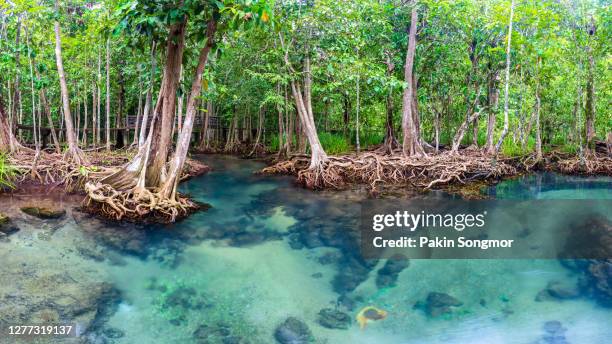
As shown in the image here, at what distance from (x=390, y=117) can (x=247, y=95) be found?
523 centimetres

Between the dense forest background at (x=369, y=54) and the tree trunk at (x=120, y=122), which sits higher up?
the dense forest background at (x=369, y=54)

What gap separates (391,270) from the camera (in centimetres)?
613

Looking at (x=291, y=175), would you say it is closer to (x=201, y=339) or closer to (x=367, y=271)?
(x=367, y=271)

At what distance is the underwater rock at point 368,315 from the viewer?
4.69m

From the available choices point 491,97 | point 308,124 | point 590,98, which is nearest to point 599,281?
point 308,124

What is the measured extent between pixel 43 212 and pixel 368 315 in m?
6.19

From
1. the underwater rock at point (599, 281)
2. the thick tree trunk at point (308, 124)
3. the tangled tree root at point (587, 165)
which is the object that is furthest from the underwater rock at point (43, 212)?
the tangled tree root at point (587, 165)

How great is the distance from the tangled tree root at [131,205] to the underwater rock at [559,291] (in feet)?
19.2

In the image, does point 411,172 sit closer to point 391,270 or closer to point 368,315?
point 391,270

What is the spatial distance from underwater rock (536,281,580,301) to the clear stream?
0.08 meters

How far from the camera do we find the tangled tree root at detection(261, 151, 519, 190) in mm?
11359

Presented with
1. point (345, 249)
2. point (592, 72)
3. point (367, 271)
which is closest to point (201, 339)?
point (367, 271)

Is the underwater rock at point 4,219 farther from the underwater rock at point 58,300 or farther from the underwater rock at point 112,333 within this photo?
the underwater rock at point 112,333

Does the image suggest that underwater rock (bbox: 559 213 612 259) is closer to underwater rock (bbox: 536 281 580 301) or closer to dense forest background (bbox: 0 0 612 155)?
underwater rock (bbox: 536 281 580 301)
